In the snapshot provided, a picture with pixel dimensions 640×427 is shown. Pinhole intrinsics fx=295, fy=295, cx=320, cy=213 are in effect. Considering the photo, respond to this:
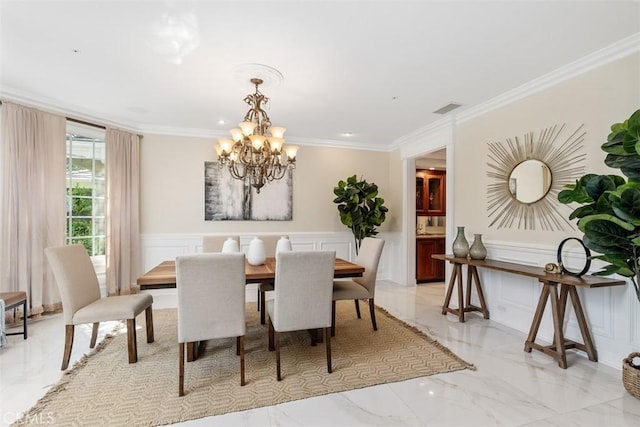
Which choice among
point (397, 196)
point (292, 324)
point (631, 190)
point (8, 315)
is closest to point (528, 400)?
point (631, 190)

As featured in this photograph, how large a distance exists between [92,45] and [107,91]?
1.05 m

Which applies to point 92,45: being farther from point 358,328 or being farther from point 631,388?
point 631,388

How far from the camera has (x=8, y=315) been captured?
10.7 feet

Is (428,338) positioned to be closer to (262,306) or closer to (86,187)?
(262,306)

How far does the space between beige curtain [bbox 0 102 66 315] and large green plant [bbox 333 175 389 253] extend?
3.75 m

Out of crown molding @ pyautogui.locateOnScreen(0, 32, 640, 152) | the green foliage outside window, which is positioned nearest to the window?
the green foliage outside window

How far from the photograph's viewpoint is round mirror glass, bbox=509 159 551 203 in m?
2.94

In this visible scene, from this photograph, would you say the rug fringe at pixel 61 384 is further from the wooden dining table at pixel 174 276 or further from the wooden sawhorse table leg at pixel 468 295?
the wooden sawhorse table leg at pixel 468 295

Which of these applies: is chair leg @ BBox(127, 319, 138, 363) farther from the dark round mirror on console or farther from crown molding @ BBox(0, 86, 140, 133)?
the dark round mirror on console

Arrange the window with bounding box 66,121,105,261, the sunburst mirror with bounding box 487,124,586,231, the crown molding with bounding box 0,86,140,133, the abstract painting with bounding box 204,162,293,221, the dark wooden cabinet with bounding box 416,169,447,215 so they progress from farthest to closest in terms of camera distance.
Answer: the dark wooden cabinet with bounding box 416,169,447,215 → the abstract painting with bounding box 204,162,293,221 → the window with bounding box 66,121,105,261 → the crown molding with bounding box 0,86,140,133 → the sunburst mirror with bounding box 487,124,586,231

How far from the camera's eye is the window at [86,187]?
4008 millimetres

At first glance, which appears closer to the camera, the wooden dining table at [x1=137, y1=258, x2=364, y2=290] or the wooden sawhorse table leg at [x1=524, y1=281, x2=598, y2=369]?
the wooden dining table at [x1=137, y1=258, x2=364, y2=290]

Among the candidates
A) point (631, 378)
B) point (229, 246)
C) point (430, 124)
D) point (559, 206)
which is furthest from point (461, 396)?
point (430, 124)

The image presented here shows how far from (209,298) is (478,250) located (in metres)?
2.91
